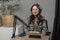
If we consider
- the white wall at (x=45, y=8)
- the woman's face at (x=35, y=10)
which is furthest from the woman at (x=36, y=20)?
the white wall at (x=45, y=8)

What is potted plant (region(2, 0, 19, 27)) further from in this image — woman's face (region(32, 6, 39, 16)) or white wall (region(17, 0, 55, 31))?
woman's face (region(32, 6, 39, 16))

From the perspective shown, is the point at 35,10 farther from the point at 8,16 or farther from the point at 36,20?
the point at 8,16

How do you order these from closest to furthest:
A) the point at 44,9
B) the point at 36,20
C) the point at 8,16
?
the point at 36,20 < the point at 8,16 < the point at 44,9

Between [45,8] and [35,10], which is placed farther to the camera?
[45,8]

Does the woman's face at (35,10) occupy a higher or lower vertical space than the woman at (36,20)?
higher

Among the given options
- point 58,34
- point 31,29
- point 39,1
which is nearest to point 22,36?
point 31,29

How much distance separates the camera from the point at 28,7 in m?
1.94

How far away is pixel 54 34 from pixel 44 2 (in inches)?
20.1

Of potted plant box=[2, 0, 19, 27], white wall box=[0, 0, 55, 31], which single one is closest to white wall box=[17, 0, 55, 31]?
white wall box=[0, 0, 55, 31]

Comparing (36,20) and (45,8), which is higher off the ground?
(45,8)

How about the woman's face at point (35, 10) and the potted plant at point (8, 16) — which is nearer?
the woman's face at point (35, 10)

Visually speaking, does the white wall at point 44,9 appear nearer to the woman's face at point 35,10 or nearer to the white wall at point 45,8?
the white wall at point 45,8

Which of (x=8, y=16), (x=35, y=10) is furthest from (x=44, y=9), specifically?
(x=8, y=16)

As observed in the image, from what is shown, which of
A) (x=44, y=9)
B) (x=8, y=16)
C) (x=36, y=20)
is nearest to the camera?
(x=36, y=20)
